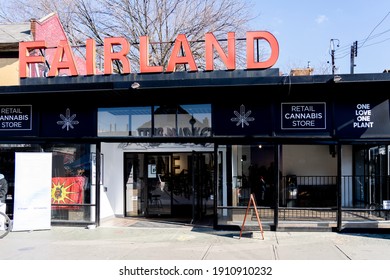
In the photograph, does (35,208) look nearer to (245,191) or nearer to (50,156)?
(50,156)

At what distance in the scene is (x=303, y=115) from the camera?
10.9m

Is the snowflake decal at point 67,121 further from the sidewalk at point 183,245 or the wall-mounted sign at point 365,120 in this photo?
the wall-mounted sign at point 365,120

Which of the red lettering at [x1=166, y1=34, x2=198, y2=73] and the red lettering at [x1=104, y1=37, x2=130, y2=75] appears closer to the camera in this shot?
the red lettering at [x1=166, y1=34, x2=198, y2=73]

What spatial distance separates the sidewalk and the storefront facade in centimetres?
77

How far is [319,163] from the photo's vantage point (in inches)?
605

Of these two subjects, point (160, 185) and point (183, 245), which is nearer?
point (183, 245)

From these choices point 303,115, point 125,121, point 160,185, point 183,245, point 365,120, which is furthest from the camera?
point 160,185

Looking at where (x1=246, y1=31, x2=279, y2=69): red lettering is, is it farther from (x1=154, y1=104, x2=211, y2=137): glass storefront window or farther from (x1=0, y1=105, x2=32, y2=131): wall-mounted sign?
(x1=0, y1=105, x2=32, y2=131): wall-mounted sign

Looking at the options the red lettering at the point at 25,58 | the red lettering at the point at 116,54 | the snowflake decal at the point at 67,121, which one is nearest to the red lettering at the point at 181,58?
the red lettering at the point at 116,54

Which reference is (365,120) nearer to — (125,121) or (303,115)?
(303,115)

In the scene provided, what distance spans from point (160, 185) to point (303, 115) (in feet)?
18.5

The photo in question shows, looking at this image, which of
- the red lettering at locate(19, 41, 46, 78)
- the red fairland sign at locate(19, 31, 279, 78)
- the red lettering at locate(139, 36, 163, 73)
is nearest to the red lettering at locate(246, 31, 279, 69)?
the red fairland sign at locate(19, 31, 279, 78)

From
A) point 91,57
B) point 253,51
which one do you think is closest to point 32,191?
point 91,57

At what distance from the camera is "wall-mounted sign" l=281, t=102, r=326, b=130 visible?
10.8 meters
